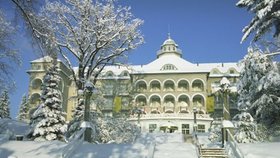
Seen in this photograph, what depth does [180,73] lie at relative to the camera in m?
53.6

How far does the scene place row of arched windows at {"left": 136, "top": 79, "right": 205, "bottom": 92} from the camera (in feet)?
175

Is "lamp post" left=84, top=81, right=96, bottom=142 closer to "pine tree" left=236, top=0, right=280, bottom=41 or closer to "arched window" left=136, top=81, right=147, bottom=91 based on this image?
"pine tree" left=236, top=0, right=280, bottom=41

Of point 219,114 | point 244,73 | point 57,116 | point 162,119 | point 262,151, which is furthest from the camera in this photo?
point 219,114

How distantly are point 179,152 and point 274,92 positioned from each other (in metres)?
13.9

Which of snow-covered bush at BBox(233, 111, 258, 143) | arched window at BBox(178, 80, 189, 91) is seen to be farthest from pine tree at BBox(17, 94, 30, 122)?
snow-covered bush at BBox(233, 111, 258, 143)

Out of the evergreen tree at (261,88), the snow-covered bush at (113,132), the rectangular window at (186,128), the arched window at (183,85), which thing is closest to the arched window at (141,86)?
the arched window at (183,85)

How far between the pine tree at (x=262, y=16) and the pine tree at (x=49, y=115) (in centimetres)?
1222

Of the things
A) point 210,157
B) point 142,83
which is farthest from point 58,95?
point 142,83

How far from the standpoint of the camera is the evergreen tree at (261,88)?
22500mm

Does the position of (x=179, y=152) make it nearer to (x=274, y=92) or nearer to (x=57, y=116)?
(x=57, y=116)

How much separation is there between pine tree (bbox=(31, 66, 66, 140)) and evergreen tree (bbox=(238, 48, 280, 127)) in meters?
13.1

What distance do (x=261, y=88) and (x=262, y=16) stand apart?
6832 mm

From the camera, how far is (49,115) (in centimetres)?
2073

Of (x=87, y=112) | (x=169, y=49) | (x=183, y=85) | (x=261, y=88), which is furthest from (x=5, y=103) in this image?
(x=261, y=88)
